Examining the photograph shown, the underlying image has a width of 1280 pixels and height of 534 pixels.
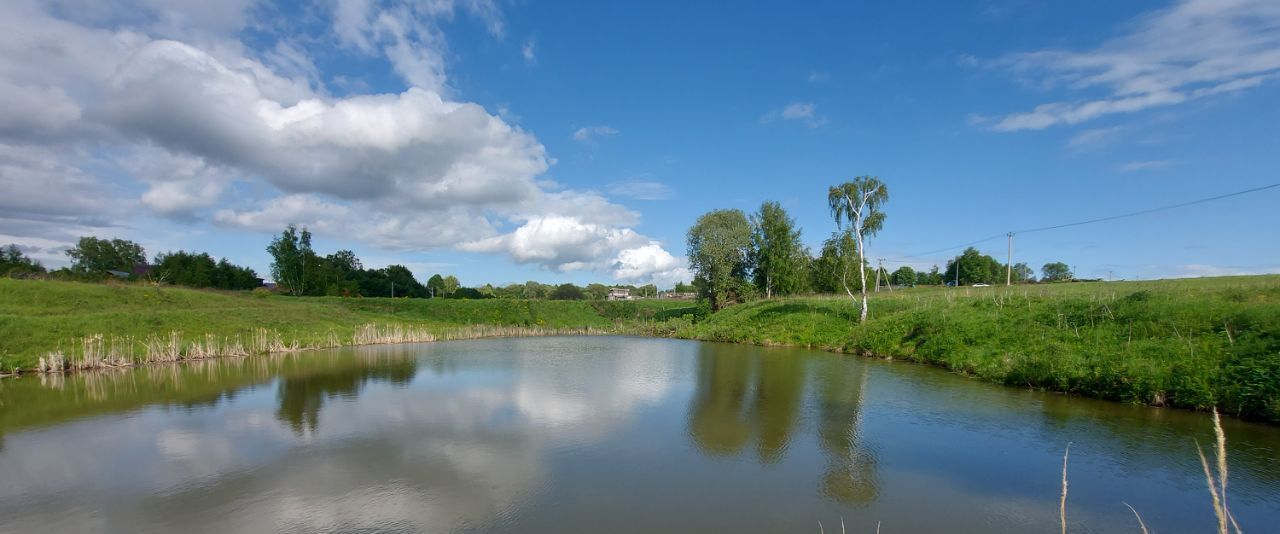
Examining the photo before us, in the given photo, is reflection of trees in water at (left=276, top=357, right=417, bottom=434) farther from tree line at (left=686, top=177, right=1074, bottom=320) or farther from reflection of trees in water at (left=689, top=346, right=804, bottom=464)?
tree line at (left=686, top=177, right=1074, bottom=320)

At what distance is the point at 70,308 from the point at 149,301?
4080 mm

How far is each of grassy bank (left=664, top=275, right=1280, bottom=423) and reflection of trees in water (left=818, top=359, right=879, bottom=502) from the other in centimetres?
521

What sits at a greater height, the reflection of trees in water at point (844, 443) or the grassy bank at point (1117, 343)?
the grassy bank at point (1117, 343)

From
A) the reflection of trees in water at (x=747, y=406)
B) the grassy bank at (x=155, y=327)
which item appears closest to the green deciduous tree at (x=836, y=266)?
the grassy bank at (x=155, y=327)

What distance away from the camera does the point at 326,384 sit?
17344 mm

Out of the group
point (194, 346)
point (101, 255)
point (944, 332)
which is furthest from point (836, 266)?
point (101, 255)

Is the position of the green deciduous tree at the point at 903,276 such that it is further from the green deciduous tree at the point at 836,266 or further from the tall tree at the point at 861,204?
the tall tree at the point at 861,204

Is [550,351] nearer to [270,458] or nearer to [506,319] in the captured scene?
[270,458]

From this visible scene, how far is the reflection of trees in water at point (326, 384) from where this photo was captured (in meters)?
12.9

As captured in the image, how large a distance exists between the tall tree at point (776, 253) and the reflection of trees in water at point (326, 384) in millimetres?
32998

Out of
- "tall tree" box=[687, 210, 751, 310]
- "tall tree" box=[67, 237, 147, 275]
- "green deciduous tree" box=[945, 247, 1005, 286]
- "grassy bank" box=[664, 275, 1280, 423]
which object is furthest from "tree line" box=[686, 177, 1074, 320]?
"tall tree" box=[67, 237, 147, 275]

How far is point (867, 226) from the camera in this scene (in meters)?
29.6

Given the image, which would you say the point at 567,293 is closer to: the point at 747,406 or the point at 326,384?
the point at 326,384

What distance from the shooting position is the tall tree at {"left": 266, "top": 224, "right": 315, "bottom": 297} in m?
56.8
